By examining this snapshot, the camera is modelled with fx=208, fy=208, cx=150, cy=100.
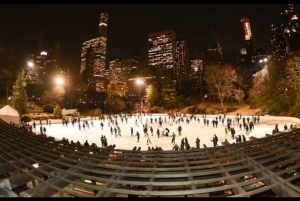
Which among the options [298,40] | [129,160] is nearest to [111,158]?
[129,160]

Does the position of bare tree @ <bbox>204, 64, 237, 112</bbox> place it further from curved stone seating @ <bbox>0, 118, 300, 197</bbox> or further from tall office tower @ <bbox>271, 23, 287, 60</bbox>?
tall office tower @ <bbox>271, 23, 287, 60</bbox>

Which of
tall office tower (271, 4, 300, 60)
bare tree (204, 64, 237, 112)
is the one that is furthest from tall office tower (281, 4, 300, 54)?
bare tree (204, 64, 237, 112)

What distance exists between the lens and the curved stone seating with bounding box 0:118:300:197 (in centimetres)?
372

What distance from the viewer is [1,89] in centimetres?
5172

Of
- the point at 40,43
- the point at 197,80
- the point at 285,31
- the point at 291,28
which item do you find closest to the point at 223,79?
the point at 197,80

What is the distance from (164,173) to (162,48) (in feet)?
574

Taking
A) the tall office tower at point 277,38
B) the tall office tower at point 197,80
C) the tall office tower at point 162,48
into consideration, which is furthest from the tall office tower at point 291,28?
the tall office tower at point 162,48

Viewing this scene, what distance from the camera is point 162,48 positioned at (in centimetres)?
17362

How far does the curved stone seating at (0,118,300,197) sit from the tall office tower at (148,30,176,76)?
164432 millimetres

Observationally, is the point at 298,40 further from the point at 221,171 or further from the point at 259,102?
the point at 221,171

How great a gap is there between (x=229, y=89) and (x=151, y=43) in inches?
5367

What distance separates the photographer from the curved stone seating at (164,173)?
3.72 m

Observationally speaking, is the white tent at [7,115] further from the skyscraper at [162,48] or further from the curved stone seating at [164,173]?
the skyscraper at [162,48]

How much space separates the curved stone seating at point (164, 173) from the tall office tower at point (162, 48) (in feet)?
539
